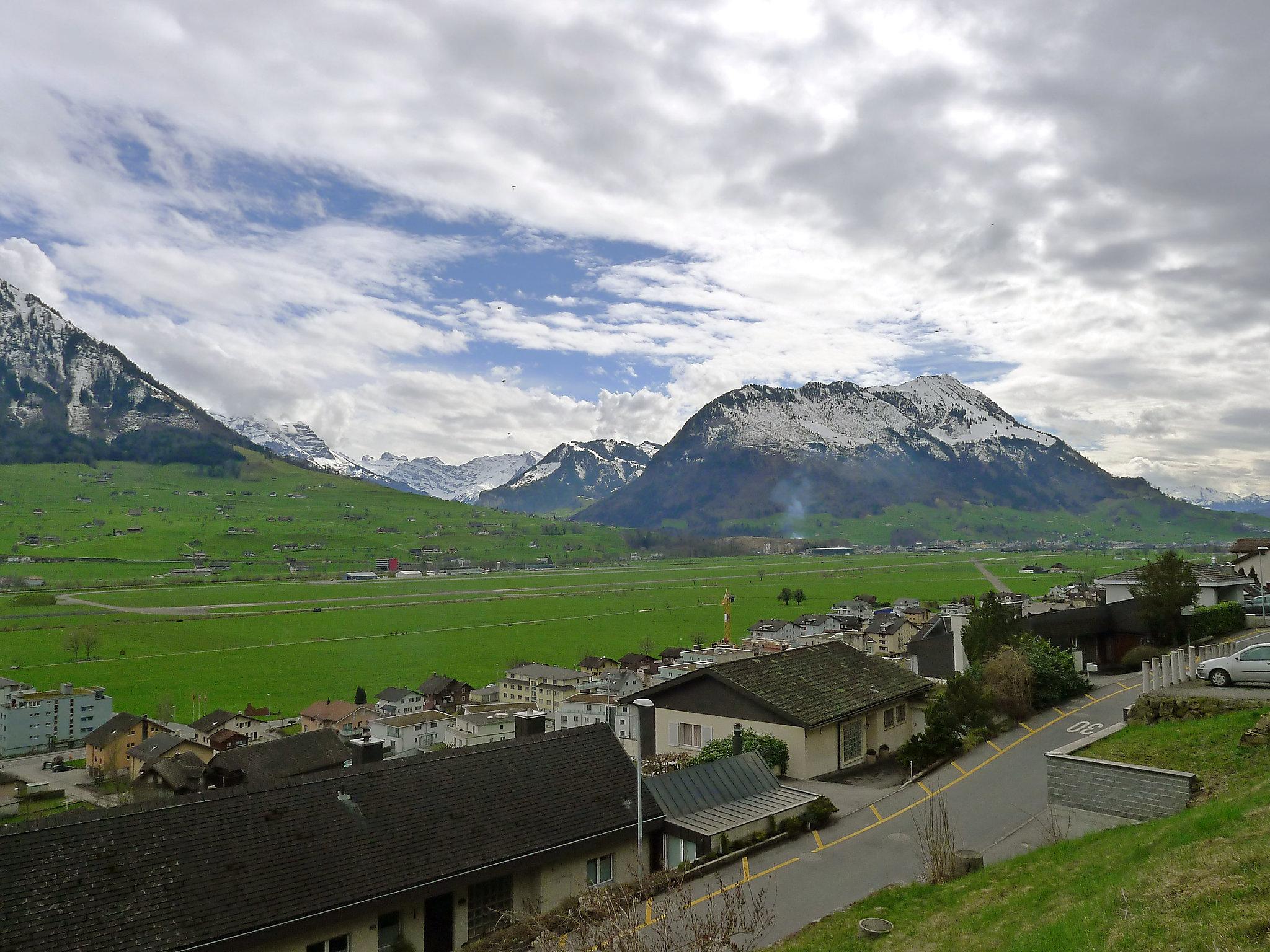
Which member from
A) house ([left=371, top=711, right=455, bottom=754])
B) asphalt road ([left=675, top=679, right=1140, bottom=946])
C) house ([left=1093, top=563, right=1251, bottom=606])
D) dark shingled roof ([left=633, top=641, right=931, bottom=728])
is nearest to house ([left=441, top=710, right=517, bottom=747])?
house ([left=371, top=711, right=455, bottom=754])

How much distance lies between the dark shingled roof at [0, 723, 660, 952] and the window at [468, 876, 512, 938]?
0.60 metres

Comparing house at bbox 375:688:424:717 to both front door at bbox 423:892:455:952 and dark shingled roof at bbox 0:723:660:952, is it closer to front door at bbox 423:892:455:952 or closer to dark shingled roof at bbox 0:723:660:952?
dark shingled roof at bbox 0:723:660:952

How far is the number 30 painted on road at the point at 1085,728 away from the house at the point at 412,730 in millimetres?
51636

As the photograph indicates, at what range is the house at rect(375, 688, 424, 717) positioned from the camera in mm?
74875

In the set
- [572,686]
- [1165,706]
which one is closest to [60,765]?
[572,686]

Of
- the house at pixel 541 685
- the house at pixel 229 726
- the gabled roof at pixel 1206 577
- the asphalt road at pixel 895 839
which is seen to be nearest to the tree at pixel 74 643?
the house at pixel 229 726

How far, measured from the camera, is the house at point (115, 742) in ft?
202

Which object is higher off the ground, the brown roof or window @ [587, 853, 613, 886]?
window @ [587, 853, 613, 886]

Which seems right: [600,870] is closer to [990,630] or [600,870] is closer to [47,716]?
[990,630]

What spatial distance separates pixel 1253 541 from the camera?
57.4 meters

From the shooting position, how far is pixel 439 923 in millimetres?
14258

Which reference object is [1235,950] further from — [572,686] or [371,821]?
[572,686]

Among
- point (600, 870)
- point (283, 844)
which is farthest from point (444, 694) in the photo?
point (283, 844)

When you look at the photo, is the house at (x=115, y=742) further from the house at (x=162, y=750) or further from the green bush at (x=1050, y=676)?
the green bush at (x=1050, y=676)
